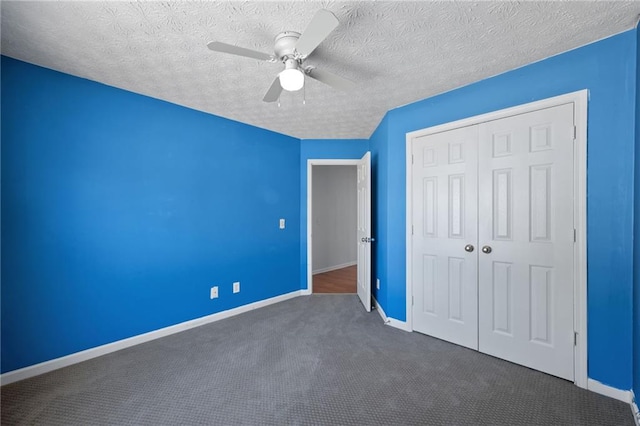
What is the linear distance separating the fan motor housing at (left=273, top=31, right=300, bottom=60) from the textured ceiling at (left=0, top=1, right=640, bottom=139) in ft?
0.14

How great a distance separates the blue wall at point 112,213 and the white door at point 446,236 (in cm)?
199

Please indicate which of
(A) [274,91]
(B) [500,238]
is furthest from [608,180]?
(A) [274,91]

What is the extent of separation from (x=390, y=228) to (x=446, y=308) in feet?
3.11

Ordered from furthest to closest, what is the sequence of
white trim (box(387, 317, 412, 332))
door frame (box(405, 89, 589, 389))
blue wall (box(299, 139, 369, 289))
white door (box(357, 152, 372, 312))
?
blue wall (box(299, 139, 369, 289)), white door (box(357, 152, 372, 312)), white trim (box(387, 317, 412, 332)), door frame (box(405, 89, 589, 389))

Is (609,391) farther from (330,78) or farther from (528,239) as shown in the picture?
(330,78)

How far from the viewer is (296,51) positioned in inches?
62.7

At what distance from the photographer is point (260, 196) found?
3758 millimetres

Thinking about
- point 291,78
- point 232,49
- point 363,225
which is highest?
point 232,49

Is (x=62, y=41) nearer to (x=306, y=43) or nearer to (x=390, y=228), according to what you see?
(x=306, y=43)

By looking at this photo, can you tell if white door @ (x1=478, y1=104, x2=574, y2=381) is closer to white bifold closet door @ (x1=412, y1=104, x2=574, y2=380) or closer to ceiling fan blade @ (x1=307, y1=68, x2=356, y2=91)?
white bifold closet door @ (x1=412, y1=104, x2=574, y2=380)

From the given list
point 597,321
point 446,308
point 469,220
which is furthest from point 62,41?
point 597,321

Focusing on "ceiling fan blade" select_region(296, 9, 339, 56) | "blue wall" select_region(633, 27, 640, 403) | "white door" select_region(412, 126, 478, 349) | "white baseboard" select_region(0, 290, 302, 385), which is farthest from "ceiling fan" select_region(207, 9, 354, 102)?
"white baseboard" select_region(0, 290, 302, 385)

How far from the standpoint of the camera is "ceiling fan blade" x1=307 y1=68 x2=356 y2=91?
70.4 inches

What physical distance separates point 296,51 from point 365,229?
8.03ft
